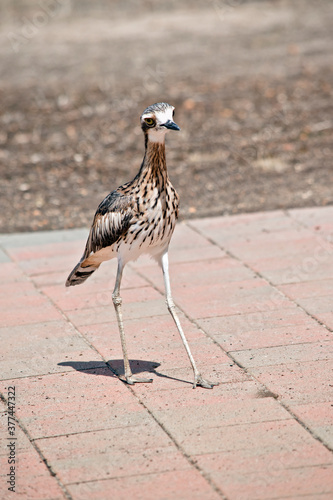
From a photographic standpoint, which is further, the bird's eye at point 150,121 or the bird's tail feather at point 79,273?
the bird's tail feather at point 79,273

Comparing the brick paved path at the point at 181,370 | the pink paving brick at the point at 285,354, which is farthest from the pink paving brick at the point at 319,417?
the pink paving brick at the point at 285,354

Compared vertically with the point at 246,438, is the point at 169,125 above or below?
above

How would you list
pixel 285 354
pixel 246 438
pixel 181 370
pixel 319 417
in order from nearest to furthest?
pixel 246 438 < pixel 319 417 < pixel 181 370 < pixel 285 354

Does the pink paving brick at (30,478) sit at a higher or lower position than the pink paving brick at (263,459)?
lower

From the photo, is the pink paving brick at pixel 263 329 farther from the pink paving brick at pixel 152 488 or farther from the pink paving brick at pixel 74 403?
the pink paving brick at pixel 152 488

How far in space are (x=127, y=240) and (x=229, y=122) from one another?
653 cm

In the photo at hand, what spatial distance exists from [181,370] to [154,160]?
1234 mm

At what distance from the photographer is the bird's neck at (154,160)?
14.8 feet

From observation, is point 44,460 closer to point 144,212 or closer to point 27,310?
point 144,212

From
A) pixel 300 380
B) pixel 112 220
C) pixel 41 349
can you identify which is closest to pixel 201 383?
pixel 300 380

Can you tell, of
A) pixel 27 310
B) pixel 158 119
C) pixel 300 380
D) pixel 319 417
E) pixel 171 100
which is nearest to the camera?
pixel 319 417

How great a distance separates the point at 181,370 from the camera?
4.89m

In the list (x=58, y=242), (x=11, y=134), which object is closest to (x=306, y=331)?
(x=58, y=242)

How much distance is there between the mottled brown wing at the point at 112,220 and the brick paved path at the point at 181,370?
2.47 ft
